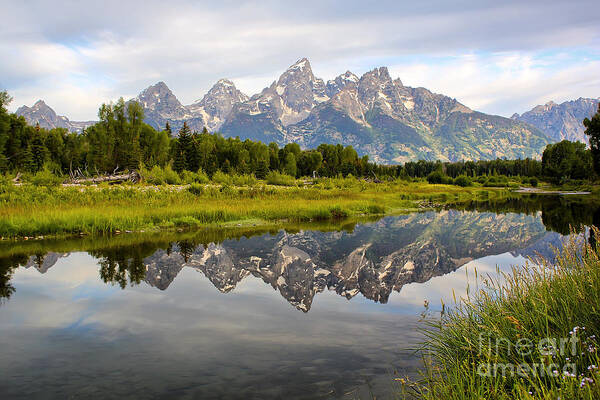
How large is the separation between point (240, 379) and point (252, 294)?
476 cm

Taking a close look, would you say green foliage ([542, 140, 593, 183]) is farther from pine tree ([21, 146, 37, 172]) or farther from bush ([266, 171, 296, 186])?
pine tree ([21, 146, 37, 172])

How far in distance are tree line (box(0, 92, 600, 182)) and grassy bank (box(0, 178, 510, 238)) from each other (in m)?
15.7

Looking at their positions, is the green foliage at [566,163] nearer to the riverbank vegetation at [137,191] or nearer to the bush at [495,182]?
the riverbank vegetation at [137,191]

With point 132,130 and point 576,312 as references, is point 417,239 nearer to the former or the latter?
point 576,312

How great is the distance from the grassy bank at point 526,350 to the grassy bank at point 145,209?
58.6 feet

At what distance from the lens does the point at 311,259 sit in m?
14.6

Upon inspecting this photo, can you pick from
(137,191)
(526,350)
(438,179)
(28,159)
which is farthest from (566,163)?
(28,159)

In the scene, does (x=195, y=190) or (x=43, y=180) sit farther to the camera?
(x=195, y=190)

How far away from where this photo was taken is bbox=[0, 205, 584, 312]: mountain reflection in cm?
1133

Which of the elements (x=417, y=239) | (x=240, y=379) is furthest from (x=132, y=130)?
(x=240, y=379)

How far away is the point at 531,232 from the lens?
21.7 metres

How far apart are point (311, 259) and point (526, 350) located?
10272 mm

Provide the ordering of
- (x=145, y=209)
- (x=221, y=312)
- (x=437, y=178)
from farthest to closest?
(x=437, y=178) < (x=145, y=209) < (x=221, y=312)

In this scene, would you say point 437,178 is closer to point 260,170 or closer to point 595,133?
point 595,133
